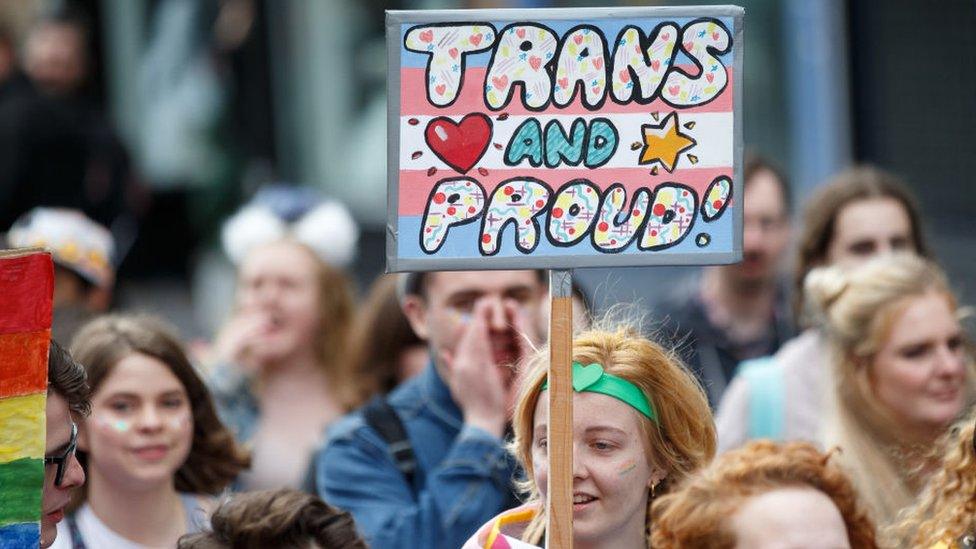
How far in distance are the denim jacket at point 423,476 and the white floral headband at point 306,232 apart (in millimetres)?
1914

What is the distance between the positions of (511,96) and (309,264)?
11.0ft

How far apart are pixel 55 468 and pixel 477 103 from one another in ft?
3.61

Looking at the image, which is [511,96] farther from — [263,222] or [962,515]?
[263,222]

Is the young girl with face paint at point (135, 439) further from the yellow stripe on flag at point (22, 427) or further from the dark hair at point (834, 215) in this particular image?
the dark hair at point (834, 215)

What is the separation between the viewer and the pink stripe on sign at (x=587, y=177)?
407 centimetres

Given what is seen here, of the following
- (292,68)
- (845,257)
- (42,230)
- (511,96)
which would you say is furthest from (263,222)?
(292,68)

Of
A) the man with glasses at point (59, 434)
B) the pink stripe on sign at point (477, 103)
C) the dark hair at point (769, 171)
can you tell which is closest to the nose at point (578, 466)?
the pink stripe on sign at point (477, 103)

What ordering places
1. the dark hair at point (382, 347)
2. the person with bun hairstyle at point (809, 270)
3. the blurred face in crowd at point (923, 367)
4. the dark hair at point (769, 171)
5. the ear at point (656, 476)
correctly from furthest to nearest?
1. the dark hair at point (769, 171)
2. the dark hair at point (382, 347)
3. the person with bun hairstyle at point (809, 270)
4. the blurred face in crowd at point (923, 367)
5. the ear at point (656, 476)

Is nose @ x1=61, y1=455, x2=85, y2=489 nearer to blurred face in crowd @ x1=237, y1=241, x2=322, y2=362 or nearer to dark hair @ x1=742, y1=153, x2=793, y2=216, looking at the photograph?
blurred face in crowd @ x1=237, y1=241, x2=322, y2=362

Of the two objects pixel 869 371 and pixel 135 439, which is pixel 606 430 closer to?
pixel 135 439

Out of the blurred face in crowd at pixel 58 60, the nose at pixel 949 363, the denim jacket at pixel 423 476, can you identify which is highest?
the blurred face in crowd at pixel 58 60

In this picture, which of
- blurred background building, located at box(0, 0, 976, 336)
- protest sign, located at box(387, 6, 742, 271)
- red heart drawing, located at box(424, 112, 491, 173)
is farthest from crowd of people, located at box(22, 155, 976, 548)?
blurred background building, located at box(0, 0, 976, 336)

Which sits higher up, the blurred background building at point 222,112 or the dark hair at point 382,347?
the blurred background building at point 222,112

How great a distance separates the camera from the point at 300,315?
7.18 meters
